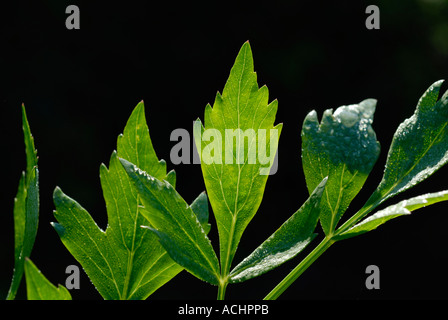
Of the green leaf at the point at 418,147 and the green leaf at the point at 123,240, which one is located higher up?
the green leaf at the point at 418,147

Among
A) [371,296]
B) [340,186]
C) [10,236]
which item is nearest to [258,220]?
[371,296]

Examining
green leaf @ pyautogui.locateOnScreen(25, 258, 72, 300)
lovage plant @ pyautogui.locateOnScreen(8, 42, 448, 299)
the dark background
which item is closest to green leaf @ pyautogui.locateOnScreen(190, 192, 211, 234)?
lovage plant @ pyautogui.locateOnScreen(8, 42, 448, 299)

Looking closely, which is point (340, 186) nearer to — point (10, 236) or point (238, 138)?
point (238, 138)

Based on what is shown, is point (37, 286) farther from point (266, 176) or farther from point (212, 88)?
point (212, 88)

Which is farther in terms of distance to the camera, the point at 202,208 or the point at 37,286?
the point at 202,208

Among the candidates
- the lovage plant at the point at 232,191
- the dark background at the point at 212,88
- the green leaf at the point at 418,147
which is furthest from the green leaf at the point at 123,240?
the dark background at the point at 212,88

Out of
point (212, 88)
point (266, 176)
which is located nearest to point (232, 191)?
point (266, 176)

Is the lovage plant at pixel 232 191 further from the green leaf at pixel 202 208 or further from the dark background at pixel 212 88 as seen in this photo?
the dark background at pixel 212 88
